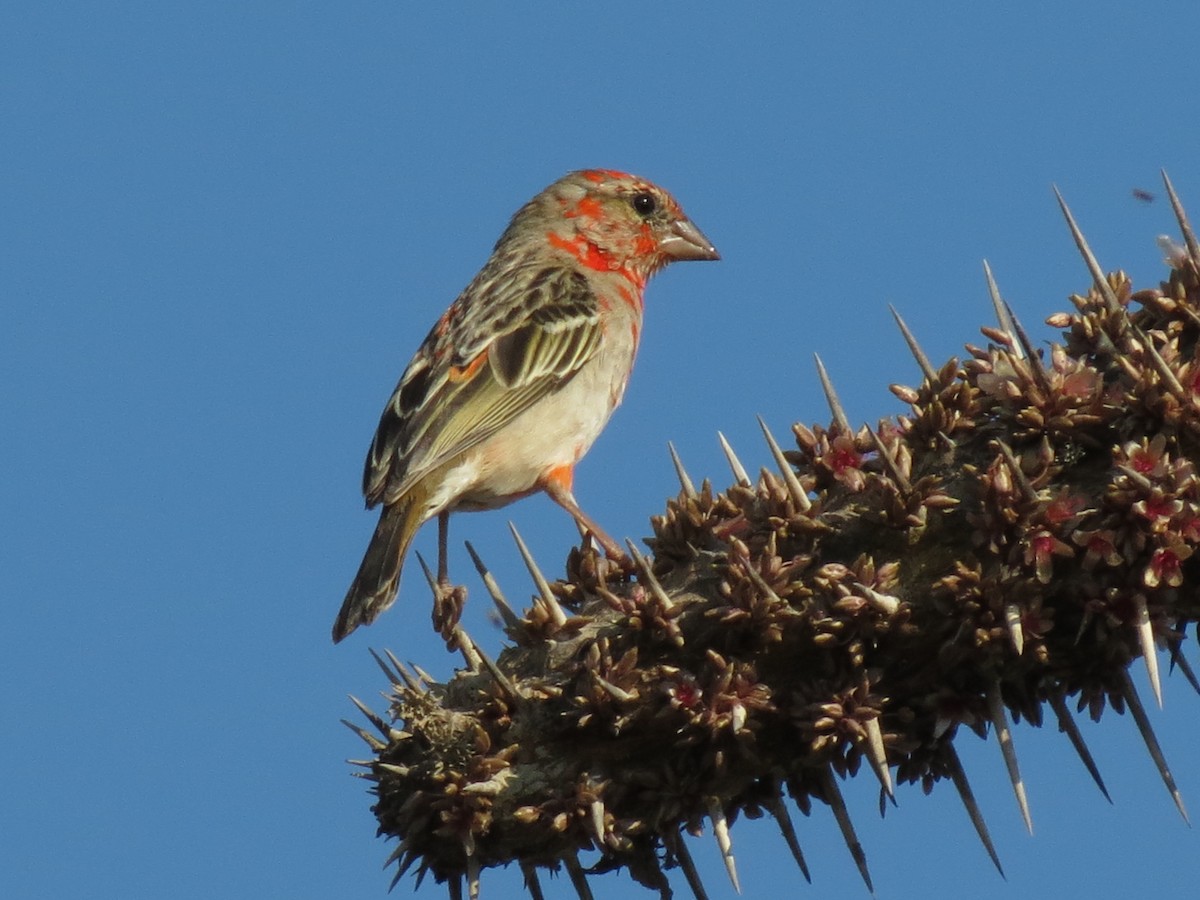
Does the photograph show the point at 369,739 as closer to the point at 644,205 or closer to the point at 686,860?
the point at 686,860

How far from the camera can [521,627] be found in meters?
3.96

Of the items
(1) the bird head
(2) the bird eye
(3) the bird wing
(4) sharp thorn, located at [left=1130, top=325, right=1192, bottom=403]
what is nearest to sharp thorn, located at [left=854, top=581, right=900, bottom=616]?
(4) sharp thorn, located at [left=1130, top=325, right=1192, bottom=403]

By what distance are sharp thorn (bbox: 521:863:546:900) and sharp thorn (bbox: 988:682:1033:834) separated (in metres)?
1.11

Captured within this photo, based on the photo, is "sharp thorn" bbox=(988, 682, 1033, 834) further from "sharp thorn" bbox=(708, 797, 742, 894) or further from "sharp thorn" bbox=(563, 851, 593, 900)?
"sharp thorn" bbox=(563, 851, 593, 900)

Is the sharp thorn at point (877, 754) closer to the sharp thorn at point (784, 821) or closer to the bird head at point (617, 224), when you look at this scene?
the sharp thorn at point (784, 821)

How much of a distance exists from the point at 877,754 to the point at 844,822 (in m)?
0.26

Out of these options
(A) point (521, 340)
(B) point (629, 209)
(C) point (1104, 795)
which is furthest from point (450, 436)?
(C) point (1104, 795)

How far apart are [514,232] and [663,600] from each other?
671 cm

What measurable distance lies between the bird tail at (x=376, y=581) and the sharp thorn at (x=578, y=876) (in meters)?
2.80

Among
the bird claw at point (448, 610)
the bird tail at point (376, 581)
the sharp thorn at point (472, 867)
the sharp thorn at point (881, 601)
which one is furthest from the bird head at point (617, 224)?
the sharp thorn at point (881, 601)

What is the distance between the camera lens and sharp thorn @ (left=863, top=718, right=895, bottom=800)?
10.3ft

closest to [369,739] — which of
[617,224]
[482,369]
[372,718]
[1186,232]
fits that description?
[372,718]

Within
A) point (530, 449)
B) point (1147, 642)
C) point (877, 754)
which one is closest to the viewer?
point (1147, 642)

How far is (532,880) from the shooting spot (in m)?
3.61
